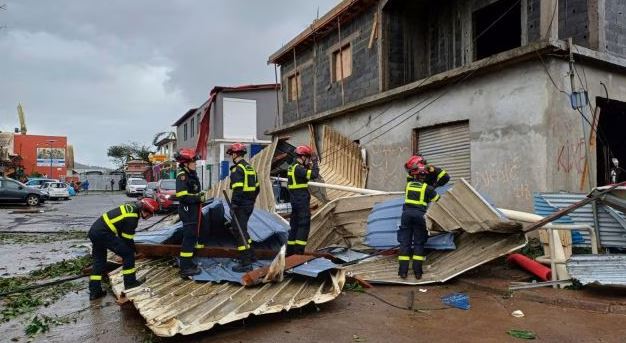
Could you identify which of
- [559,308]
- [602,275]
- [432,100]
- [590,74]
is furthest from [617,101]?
[559,308]

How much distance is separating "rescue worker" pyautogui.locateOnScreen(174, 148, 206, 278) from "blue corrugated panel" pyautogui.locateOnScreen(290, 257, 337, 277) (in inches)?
55.4

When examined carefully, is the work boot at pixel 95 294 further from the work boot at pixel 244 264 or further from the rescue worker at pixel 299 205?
the rescue worker at pixel 299 205

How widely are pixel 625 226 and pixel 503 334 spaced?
2705 millimetres

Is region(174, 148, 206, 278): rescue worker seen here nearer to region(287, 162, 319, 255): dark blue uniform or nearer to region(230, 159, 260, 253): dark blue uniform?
region(230, 159, 260, 253): dark blue uniform

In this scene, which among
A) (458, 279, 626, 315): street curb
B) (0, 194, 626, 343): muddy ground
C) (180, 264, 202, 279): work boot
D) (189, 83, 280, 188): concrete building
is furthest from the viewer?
(189, 83, 280, 188): concrete building

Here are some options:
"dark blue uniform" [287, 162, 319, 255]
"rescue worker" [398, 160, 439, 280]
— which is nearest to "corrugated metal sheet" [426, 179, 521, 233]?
"rescue worker" [398, 160, 439, 280]

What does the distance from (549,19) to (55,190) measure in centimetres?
3207

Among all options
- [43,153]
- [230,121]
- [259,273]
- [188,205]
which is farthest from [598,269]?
[43,153]

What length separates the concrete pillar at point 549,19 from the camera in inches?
338

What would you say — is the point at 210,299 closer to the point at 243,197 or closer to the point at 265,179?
the point at 243,197

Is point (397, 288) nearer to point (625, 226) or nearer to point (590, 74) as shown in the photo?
point (625, 226)

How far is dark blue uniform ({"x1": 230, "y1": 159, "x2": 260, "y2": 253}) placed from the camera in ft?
21.9

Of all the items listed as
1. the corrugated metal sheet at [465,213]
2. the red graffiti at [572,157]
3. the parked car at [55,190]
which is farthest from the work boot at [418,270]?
the parked car at [55,190]

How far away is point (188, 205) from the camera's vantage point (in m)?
6.28
